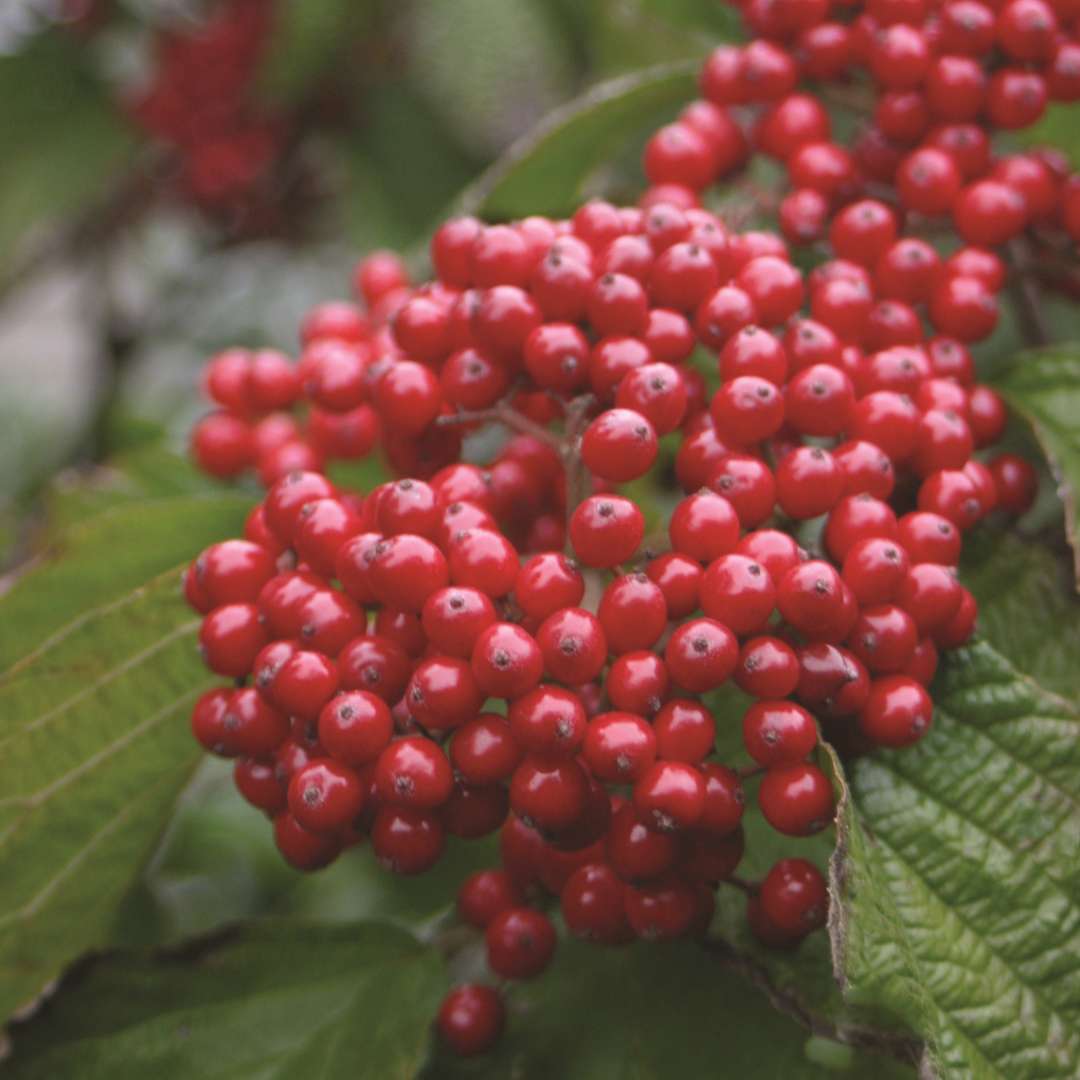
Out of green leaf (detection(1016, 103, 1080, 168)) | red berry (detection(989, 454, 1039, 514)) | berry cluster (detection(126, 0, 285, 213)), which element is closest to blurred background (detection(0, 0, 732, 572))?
berry cluster (detection(126, 0, 285, 213))

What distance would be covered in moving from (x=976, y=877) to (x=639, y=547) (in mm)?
372

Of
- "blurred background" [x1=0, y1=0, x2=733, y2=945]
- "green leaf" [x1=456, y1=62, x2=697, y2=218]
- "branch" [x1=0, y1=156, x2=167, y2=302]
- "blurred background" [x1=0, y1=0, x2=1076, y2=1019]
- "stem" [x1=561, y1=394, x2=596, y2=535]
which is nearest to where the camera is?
"stem" [x1=561, y1=394, x2=596, y2=535]

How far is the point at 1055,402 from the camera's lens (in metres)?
1.26

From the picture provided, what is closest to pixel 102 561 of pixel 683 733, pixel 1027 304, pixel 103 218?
pixel 683 733

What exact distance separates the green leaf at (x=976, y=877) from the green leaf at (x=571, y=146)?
0.76 metres

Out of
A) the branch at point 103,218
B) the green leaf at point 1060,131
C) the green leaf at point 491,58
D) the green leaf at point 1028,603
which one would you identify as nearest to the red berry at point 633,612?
the green leaf at point 1028,603

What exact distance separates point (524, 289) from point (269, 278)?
2630 millimetres

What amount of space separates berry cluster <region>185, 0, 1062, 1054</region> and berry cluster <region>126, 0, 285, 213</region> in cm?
174

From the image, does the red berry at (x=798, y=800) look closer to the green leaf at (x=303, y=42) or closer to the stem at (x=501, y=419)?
the stem at (x=501, y=419)

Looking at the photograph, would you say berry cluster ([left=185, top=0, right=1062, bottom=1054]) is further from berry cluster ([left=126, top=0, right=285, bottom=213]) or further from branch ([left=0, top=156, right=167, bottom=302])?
branch ([left=0, top=156, right=167, bottom=302])

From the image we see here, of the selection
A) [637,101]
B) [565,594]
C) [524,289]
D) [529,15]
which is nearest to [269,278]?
[529,15]

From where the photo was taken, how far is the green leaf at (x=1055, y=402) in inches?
47.1

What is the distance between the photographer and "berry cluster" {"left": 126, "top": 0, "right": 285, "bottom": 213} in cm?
287

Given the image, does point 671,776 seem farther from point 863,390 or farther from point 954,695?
point 863,390
